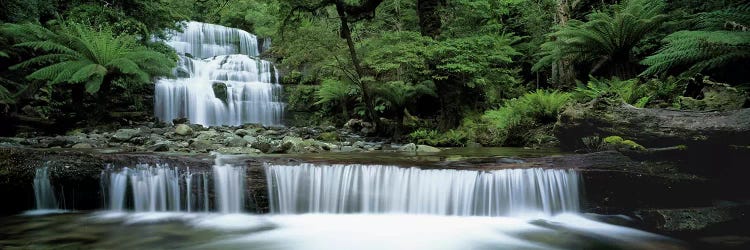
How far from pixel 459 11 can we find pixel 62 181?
8.82 meters

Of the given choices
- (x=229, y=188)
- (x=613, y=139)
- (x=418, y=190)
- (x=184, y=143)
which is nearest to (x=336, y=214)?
(x=418, y=190)

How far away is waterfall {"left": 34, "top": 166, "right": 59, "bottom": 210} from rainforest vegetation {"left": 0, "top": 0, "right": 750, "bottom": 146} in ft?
14.3

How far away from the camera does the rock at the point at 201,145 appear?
7771 millimetres

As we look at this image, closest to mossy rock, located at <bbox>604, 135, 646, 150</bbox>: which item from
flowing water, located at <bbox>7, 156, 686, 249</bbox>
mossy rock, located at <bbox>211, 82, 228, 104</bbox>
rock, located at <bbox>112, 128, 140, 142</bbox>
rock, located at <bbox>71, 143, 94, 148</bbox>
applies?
flowing water, located at <bbox>7, 156, 686, 249</bbox>

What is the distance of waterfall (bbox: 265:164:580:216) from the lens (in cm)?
495

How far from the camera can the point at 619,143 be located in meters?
5.46

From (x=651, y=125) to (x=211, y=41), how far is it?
19280 mm

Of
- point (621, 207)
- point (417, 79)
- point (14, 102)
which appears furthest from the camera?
point (417, 79)

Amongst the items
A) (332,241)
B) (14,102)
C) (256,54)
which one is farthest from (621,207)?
(256,54)

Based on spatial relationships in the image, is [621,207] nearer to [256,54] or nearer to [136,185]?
[136,185]

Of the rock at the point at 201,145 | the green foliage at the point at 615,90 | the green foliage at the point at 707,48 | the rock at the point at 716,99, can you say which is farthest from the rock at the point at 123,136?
the rock at the point at 716,99

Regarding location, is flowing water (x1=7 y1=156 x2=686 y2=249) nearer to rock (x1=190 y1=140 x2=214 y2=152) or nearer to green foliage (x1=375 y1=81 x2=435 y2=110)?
rock (x1=190 y1=140 x2=214 y2=152)

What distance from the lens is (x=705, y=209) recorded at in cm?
429

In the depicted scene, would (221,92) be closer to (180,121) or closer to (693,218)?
(180,121)
